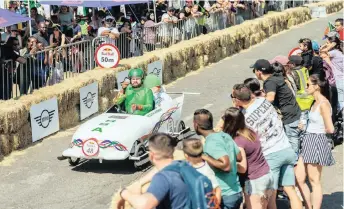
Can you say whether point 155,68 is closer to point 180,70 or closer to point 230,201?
point 180,70

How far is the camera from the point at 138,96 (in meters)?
12.4

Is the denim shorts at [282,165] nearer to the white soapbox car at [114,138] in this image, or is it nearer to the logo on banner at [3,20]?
the white soapbox car at [114,138]

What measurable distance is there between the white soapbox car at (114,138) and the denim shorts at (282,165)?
3837 millimetres

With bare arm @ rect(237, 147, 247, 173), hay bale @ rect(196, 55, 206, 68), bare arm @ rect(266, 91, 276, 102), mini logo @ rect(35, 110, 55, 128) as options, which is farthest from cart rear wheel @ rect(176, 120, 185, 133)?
hay bale @ rect(196, 55, 206, 68)

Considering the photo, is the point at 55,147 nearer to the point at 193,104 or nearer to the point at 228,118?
the point at 193,104

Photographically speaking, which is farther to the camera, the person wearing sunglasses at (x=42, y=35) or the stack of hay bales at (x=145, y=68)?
the person wearing sunglasses at (x=42, y=35)

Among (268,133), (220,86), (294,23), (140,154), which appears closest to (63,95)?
(140,154)

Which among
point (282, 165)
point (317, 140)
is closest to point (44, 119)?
point (317, 140)

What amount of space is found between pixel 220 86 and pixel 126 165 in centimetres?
756

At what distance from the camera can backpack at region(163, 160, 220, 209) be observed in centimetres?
553

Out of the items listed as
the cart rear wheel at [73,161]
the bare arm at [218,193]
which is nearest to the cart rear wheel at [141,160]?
the cart rear wheel at [73,161]

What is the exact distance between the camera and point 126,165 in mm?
12125

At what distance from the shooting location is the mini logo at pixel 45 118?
13664mm

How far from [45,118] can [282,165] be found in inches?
275
